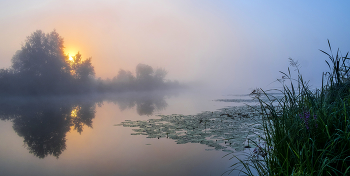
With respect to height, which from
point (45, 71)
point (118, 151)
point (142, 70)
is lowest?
point (118, 151)

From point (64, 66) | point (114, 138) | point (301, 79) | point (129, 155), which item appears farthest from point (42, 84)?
point (301, 79)

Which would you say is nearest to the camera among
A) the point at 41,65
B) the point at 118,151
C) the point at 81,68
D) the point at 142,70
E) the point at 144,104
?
the point at 118,151

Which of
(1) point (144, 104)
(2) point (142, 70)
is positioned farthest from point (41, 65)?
(2) point (142, 70)

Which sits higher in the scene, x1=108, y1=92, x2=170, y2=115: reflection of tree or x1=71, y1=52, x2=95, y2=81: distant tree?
x1=71, y1=52, x2=95, y2=81: distant tree

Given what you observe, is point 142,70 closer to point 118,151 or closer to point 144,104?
point 144,104

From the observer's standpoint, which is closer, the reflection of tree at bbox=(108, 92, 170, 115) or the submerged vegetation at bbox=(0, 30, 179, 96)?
the reflection of tree at bbox=(108, 92, 170, 115)

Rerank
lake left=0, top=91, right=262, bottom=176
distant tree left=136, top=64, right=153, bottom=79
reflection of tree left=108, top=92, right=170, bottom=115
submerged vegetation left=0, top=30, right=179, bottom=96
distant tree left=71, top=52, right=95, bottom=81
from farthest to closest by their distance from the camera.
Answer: distant tree left=136, top=64, right=153, bottom=79, distant tree left=71, top=52, right=95, bottom=81, submerged vegetation left=0, top=30, right=179, bottom=96, reflection of tree left=108, top=92, right=170, bottom=115, lake left=0, top=91, right=262, bottom=176

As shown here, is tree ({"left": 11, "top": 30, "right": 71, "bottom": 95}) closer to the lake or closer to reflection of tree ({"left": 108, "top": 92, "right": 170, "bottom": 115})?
reflection of tree ({"left": 108, "top": 92, "right": 170, "bottom": 115})

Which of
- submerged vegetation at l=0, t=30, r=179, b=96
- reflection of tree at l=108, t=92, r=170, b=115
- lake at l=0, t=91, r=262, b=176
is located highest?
submerged vegetation at l=0, t=30, r=179, b=96

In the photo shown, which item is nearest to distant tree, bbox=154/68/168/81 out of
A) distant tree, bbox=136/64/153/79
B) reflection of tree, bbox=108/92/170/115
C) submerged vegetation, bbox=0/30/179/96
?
distant tree, bbox=136/64/153/79

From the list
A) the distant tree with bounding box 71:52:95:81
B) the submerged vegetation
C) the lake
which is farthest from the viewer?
the distant tree with bounding box 71:52:95:81

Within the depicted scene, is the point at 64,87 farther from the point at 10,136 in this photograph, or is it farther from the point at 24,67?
the point at 10,136

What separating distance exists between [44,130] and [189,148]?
6629mm

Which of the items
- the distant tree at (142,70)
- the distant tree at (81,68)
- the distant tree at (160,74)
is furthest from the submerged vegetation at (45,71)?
the distant tree at (160,74)
